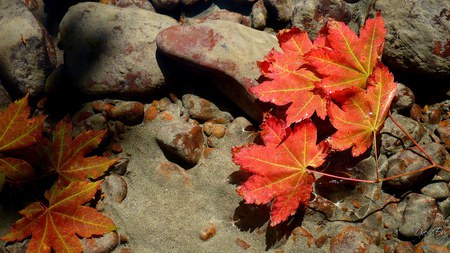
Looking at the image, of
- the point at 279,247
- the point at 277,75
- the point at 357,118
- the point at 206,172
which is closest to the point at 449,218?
the point at 357,118

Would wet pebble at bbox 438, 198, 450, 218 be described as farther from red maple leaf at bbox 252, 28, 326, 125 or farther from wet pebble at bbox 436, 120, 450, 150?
red maple leaf at bbox 252, 28, 326, 125

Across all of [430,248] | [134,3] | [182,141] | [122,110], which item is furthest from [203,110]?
[430,248]

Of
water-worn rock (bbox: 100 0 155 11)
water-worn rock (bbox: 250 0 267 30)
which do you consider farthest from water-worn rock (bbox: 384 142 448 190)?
water-worn rock (bbox: 100 0 155 11)

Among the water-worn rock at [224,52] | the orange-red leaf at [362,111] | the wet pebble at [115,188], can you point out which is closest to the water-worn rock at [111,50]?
the water-worn rock at [224,52]

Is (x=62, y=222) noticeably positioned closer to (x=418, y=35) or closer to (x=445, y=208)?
(x=445, y=208)

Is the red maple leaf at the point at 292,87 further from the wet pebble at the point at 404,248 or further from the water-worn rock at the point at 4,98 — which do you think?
the water-worn rock at the point at 4,98

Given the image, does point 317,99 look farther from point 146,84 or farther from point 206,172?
point 146,84
